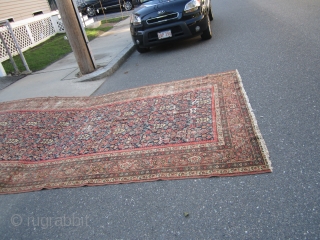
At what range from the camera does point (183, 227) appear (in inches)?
87.0

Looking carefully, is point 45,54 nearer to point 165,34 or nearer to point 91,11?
point 165,34

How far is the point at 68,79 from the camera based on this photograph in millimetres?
6602

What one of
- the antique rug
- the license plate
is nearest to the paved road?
the antique rug

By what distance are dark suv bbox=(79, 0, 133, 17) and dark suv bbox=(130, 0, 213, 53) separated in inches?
595

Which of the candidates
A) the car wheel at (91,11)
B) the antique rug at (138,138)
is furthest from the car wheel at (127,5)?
the antique rug at (138,138)

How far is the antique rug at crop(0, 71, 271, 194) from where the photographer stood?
112 inches

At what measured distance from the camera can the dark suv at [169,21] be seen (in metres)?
6.36

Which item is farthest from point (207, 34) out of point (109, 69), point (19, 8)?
point (19, 8)

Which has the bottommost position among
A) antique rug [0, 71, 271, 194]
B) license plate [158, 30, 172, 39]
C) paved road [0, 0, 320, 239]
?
paved road [0, 0, 320, 239]

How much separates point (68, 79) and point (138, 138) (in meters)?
3.88

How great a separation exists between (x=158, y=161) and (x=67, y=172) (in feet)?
3.74

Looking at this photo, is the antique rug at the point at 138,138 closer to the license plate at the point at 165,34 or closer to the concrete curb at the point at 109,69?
the concrete curb at the point at 109,69

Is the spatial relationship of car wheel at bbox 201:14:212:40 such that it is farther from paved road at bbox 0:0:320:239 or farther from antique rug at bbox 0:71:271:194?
paved road at bbox 0:0:320:239

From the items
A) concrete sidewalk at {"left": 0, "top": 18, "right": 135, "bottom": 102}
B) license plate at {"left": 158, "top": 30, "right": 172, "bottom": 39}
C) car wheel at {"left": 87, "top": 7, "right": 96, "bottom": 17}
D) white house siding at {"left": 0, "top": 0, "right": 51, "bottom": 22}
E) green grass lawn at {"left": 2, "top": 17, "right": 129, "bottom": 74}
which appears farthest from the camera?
car wheel at {"left": 87, "top": 7, "right": 96, "bottom": 17}
